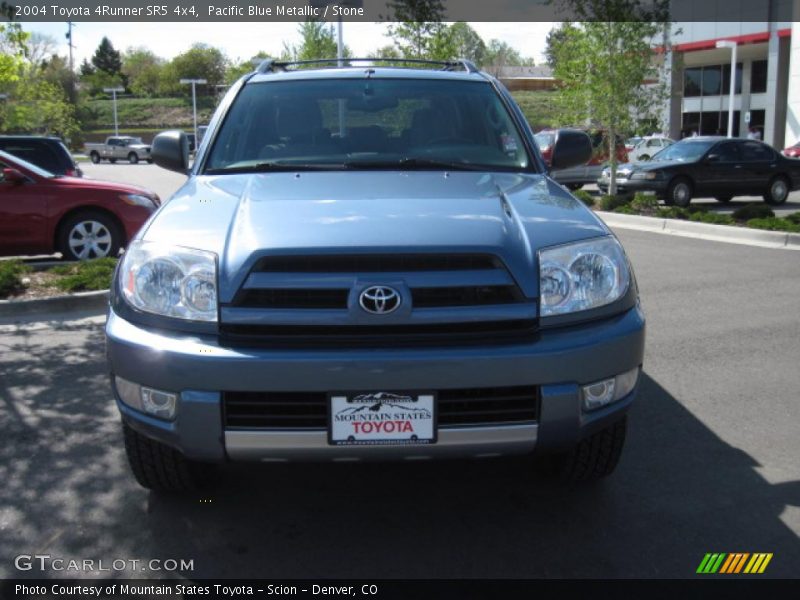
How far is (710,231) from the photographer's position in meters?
13.0

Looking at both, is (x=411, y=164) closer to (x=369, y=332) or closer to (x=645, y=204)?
(x=369, y=332)

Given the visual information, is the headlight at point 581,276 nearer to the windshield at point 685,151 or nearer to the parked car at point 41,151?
the parked car at point 41,151

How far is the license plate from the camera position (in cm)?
285

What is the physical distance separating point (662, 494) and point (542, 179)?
4.95 feet

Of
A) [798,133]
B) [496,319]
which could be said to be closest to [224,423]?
[496,319]

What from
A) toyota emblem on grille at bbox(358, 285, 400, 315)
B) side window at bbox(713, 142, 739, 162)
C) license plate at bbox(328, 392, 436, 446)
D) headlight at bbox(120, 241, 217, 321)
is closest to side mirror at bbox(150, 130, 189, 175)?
headlight at bbox(120, 241, 217, 321)

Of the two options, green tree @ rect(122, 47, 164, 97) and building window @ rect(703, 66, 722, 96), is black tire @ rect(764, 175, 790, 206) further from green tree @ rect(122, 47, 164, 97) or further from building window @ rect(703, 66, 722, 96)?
green tree @ rect(122, 47, 164, 97)

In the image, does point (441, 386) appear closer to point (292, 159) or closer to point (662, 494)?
point (662, 494)

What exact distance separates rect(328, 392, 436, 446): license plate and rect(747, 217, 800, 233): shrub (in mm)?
10447

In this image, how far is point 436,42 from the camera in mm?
21953

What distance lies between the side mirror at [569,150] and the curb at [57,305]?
14.9ft

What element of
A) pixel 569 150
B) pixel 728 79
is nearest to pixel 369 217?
pixel 569 150

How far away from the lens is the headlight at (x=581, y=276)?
3.02m

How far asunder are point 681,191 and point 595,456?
50.5ft
